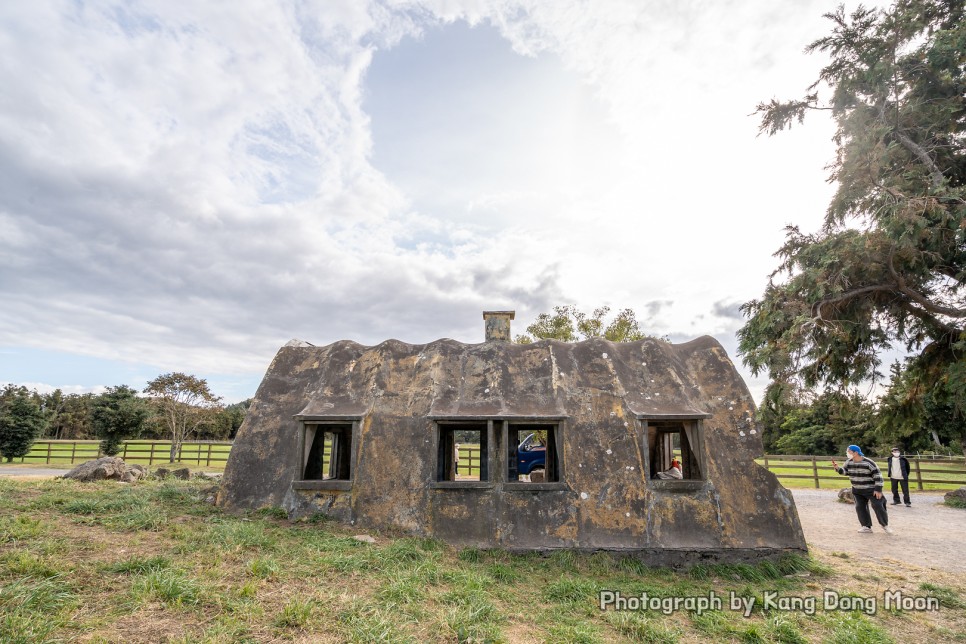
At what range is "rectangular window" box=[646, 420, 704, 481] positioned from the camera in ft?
26.5

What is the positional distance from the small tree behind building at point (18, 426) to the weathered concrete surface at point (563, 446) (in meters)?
26.6

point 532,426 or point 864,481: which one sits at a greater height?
point 532,426

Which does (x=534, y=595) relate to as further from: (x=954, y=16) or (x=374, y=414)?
(x=954, y=16)

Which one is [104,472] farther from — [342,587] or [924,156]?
[924,156]

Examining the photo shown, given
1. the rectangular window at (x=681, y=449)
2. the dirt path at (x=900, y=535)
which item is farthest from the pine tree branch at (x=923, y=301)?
the rectangular window at (x=681, y=449)

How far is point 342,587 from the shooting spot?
5.28 metres

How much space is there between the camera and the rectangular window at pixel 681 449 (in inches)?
318

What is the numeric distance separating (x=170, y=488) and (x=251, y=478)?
284cm

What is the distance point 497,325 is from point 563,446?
3.34 m

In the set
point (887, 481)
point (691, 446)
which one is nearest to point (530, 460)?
point (691, 446)

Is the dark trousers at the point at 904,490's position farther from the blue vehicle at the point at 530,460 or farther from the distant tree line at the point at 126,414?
the distant tree line at the point at 126,414

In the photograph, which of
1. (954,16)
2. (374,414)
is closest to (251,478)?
(374,414)

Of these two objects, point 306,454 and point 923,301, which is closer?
point 306,454

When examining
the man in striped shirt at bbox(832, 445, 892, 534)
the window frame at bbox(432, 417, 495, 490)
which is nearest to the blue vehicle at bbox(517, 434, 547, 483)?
the window frame at bbox(432, 417, 495, 490)
